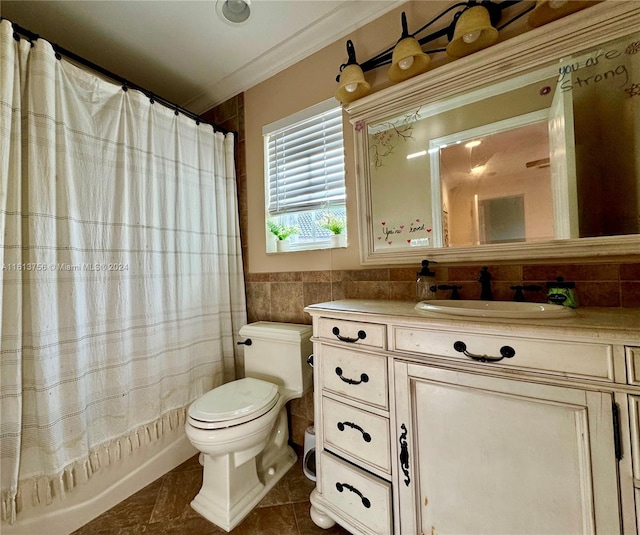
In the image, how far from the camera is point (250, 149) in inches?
75.4

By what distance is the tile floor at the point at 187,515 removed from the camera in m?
1.17

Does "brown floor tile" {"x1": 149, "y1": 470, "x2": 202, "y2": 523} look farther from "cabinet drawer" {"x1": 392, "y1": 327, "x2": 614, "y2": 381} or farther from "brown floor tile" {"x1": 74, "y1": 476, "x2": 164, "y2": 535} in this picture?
"cabinet drawer" {"x1": 392, "y1": 327, "x2": 614, "y2": 381}

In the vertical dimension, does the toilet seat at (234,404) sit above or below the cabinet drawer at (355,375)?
below

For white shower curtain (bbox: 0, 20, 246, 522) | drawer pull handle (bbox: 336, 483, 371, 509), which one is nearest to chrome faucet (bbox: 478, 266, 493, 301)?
drawer pull handle (bbox: 336, 483, 371, 509)

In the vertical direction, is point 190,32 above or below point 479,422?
above

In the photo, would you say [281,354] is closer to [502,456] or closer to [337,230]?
[337,230]

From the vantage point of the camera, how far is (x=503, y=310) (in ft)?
2.91

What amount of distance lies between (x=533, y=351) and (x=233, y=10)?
6.37 feet

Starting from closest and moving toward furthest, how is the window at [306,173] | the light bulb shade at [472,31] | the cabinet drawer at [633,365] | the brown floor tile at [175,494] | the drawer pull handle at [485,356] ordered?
the cabinet drawer at [633,365], the drawer pull handle at [485,356], the light bulb shade at [472,31], the brown floor tile at [175,494], the window at [306,173]

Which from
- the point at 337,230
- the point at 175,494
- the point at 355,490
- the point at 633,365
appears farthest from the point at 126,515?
the point at 633,365

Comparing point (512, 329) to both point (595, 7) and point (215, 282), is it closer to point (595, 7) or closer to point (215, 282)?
point (595, 7)

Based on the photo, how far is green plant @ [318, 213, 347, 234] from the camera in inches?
59.1

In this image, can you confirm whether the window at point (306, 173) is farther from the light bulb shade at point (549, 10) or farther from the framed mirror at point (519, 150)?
the light bulb shade at point (549, 10)

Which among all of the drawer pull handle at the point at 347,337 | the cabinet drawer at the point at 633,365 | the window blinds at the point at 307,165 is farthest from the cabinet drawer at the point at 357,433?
the window blinds at the point at 307,165
